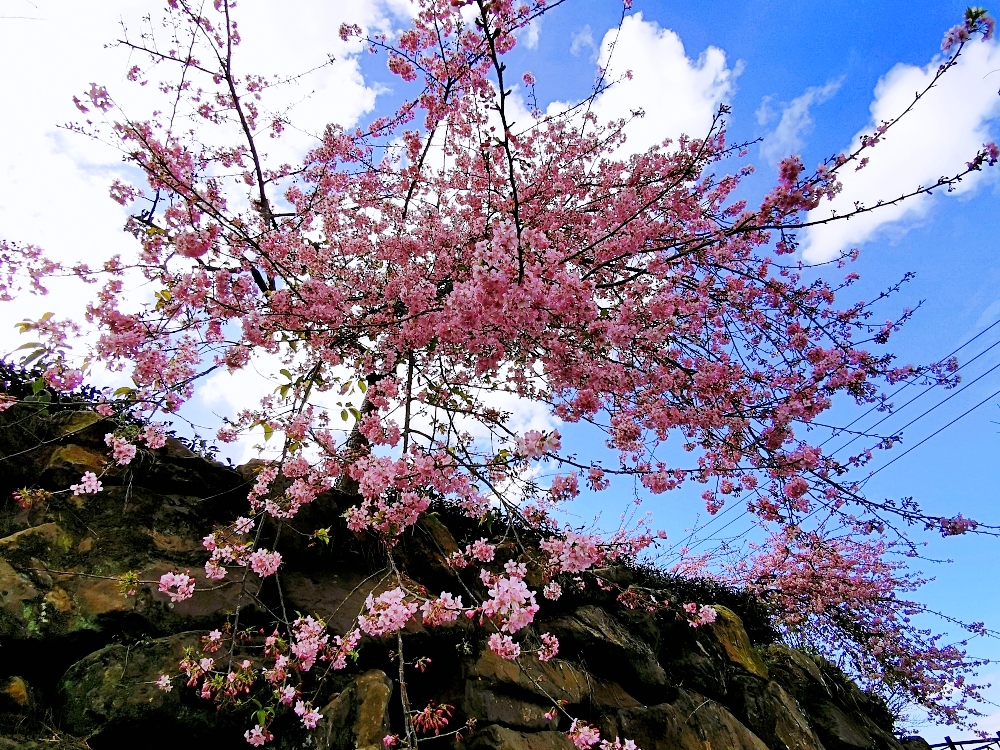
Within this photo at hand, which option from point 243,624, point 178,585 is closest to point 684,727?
point 243,624

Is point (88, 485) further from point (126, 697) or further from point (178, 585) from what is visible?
point (126, 697)

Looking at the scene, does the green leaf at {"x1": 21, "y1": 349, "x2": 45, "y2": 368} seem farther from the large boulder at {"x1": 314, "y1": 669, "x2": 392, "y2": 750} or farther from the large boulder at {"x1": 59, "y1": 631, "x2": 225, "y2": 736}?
the large boulder at {"x1": 314, "y1": 669, "x2": 392, "y2": 750}

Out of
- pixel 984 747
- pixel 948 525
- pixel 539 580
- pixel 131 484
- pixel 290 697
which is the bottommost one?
pixel 984 747

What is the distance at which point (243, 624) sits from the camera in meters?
4.35

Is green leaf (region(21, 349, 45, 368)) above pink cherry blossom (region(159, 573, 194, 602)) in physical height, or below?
above

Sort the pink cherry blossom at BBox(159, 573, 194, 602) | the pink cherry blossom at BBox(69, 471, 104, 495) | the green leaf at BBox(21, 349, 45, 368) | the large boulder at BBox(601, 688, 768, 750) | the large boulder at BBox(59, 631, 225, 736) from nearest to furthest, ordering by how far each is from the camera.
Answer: the large boulder at BBox(59, 631, 225, 736) < the pink cherry blossom at BBox(159, 573, 194, 602) < the pink cherry blossom at BBox(69, 471, 104, 495) < the large boulder at BBox(601, 688, 768, 750) < the green leaf at BBox(21, 349, 45, 368)

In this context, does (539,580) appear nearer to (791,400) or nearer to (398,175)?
(791,400)

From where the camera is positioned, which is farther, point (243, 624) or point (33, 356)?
point (33, 356)

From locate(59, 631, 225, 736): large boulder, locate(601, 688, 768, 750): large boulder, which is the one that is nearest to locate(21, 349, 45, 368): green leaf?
locate(59, 631, 225, 736): large boulder

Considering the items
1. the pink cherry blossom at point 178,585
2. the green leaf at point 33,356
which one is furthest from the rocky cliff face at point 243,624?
the green leaf at point 33,356

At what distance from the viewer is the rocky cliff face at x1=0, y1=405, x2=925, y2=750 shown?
3703 mm

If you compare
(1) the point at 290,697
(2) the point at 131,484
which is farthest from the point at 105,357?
(1) the point at 290,697

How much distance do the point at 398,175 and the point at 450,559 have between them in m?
4.60

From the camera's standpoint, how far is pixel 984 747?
28.5 ft
